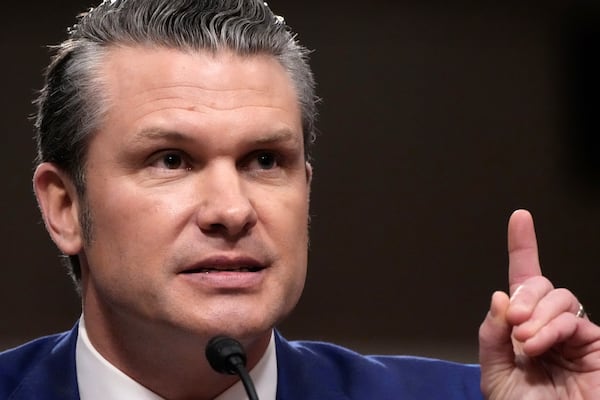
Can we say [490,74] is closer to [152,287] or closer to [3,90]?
[3,90]

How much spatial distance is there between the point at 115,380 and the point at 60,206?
364mm

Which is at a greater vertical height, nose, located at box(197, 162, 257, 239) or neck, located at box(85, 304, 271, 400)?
nose, located at box(197, 162, 257, 239)

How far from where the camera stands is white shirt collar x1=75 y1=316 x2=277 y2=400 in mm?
2248

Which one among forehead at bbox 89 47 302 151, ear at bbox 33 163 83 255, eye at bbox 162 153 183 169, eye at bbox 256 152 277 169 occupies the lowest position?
ear at bbox 33 163 83 255

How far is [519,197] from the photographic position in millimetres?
4031

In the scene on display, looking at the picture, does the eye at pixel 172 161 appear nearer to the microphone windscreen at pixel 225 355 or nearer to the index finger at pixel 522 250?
the microphone windscreen at pixel 225 355

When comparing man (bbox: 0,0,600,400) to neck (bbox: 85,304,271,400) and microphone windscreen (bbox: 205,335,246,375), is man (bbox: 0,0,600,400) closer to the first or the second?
neck (bbox: 85,304,271,400)

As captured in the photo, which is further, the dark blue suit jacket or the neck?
the dark blue suit jacket

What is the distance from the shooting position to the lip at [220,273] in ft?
6.70

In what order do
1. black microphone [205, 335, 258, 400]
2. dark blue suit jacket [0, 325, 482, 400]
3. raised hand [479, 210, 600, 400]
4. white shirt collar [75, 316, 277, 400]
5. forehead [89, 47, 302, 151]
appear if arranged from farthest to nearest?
1. dark blue suit jacket [0, 325, 482, 400]
2. white shirt collar [75, 316, 277, 400]
3. forehead [89, 47, 302, 151]
4. raised hand [479, 210, 600, 400]
5. black microphone [205, 335, 258, 400]

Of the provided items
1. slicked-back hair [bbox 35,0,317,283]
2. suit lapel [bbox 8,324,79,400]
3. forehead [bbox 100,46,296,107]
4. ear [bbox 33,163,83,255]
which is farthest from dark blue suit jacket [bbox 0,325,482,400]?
forehead [bbox 100,46,296,107]

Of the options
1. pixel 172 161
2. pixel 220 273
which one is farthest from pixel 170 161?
pixel 220 273

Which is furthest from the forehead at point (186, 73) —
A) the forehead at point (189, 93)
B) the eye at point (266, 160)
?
the eye at point (266, 160)

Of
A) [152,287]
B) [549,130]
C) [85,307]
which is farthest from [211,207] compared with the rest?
[549,130]
